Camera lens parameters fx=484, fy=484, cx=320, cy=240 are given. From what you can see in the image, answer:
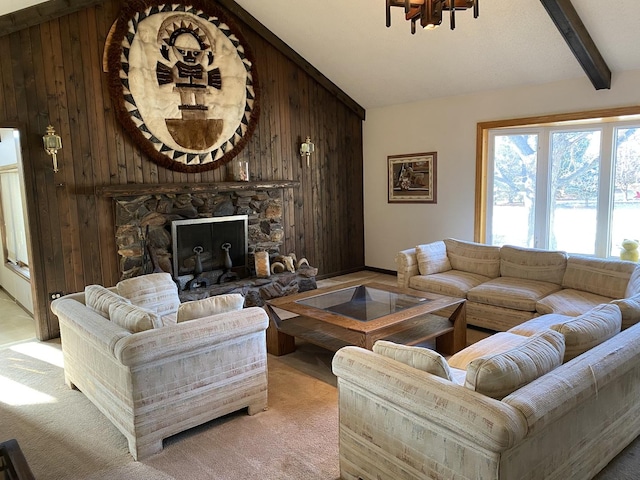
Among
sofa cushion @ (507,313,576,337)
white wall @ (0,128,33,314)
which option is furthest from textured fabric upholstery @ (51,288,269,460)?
white wall @ (0,128,33,314)

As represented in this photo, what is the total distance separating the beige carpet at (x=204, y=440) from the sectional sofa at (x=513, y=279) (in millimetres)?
1717

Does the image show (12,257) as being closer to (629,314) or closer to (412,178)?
(412,178)

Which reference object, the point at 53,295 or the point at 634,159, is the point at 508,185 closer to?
the point at 634,159

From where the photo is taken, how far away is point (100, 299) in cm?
327

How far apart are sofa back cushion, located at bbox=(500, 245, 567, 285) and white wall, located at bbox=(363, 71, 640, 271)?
124 centimetres

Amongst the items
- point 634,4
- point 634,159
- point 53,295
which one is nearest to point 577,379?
point 634,4

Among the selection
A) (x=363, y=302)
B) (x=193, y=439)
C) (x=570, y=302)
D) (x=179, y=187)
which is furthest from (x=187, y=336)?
(x=570, y=302)

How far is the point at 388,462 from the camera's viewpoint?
2205 millimetres

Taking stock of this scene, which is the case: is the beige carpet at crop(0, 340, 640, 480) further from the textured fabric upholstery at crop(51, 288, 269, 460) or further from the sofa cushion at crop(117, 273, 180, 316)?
the sofa cushion at crop(117, 273, 180, 316)

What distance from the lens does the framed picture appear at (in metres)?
6.66

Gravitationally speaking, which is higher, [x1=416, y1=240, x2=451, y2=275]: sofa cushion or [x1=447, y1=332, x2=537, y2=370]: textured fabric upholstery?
[x1=416, y1=240, x2=451, y2=275]: sofa cushion

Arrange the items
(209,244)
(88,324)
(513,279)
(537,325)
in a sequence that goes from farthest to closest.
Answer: (209,244) < (513,279) < (537,325) < (88,324)

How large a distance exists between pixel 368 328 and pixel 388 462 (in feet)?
4.33

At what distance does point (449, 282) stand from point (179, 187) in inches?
122
